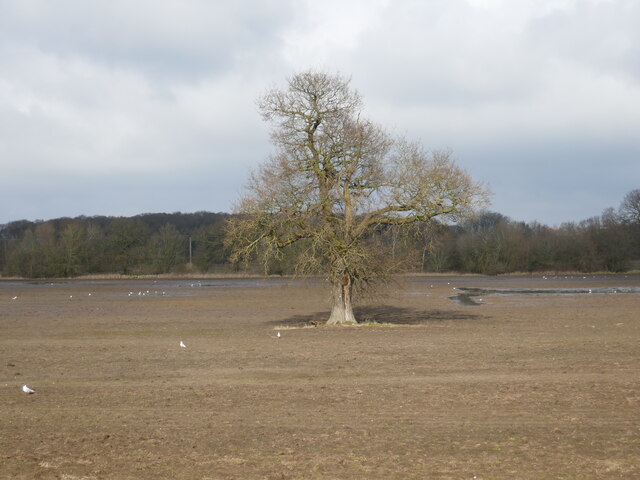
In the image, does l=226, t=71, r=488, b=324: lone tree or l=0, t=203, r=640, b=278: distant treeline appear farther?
l=0, t=203, r=640, b=278: distant treeline

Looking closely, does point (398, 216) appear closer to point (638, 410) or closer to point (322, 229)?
point (322, 229)

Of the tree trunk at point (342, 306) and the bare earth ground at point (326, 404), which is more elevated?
the tree trunk at point (342, 306)

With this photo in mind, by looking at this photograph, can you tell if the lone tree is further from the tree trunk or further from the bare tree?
the bare tree

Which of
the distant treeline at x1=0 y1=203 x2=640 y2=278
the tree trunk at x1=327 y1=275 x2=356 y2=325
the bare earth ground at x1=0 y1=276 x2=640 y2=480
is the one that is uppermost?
the distant treeline at x1=0 y1=203 x2=640 y2=278

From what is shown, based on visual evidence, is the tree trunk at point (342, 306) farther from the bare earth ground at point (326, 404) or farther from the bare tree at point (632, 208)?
the bare tree at point (632, 208)

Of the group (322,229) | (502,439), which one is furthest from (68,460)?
(322,229)

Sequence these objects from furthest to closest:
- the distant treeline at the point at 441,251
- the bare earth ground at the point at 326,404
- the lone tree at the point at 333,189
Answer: the distant treeline at the point at 441,251
the lone tree at the point at 333,189
the bare earth ground at the point at 326,404

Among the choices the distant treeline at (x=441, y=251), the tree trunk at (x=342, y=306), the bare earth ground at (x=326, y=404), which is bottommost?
the bare earth ground at (x=326, y=404)

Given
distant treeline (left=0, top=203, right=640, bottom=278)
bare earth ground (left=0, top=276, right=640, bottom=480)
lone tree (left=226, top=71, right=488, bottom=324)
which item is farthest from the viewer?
distant treeline (left=0, top=203, right=640, bottom=278)

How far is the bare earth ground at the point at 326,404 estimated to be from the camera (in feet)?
29.2

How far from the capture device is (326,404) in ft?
41.9

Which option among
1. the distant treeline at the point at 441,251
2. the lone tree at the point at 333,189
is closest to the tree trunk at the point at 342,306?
the lone tree at the point at 333,189

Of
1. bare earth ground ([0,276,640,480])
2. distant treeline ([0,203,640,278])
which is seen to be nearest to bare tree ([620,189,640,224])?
distant treeline ([0,203,640,278])

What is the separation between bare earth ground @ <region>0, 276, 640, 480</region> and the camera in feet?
29.2
